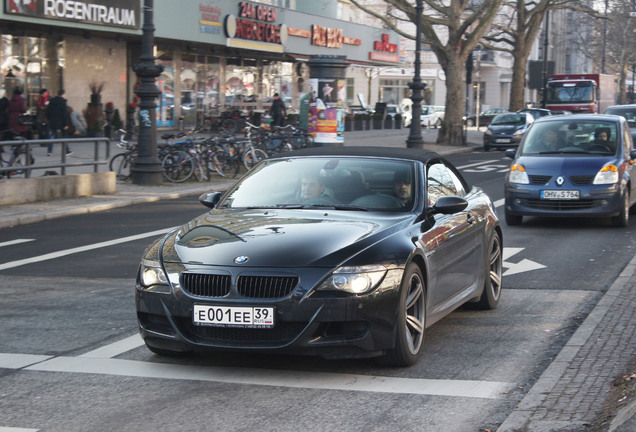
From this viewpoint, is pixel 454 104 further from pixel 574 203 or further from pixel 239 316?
pixel 239 316

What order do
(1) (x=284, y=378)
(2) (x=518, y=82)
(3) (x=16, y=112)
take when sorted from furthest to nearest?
(2) (x=518, y=82) < (3) (x=16, y=112) < (1) (x=284, y=378)

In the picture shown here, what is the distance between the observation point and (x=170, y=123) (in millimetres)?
41094

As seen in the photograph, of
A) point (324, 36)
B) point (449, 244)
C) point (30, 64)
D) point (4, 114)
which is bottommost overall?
point (449, 244)

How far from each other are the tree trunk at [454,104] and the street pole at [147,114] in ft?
71.2

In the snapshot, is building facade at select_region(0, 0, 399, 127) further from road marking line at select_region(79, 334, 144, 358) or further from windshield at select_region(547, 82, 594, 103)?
road marking line at select_region(79, 334, 144, 358)

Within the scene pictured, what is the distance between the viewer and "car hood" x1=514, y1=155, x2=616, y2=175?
14617 millimetres

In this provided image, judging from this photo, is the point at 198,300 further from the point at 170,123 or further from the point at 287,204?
the point at 170,123

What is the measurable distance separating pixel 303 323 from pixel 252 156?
19214 millimetres

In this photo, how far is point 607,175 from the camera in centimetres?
1460

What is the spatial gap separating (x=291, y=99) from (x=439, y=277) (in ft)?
146

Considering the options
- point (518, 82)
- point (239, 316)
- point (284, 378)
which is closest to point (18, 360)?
point (239, 316)

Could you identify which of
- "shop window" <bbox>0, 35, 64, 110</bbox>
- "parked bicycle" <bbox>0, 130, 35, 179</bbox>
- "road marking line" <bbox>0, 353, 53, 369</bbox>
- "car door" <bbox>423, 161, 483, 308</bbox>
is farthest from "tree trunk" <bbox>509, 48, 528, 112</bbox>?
"road marking line" <bbox>0, 353, 53, 369</bbox>

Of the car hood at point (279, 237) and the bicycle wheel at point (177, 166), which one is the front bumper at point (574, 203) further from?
the bicycle wheel at point (177, 166)

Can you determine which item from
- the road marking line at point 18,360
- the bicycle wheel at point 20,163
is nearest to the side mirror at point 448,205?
the road marking line at point 18,360
